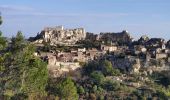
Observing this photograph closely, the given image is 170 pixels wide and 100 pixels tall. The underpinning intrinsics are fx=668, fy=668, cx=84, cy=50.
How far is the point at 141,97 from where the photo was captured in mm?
59219

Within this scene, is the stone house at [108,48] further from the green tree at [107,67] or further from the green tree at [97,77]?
the green tree at [97,77]

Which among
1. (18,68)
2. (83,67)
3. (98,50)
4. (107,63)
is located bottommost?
(83,67)

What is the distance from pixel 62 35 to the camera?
89.2 m

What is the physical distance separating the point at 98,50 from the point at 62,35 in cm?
1135

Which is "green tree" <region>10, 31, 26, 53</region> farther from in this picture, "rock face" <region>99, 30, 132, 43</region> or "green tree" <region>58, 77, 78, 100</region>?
"rock face" <region>99, 30, 132, 43</region>

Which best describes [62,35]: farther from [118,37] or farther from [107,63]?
[107,63]

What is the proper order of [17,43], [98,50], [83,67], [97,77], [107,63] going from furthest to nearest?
[98,50], [83,67], [107,63], [97,77], [17,43]

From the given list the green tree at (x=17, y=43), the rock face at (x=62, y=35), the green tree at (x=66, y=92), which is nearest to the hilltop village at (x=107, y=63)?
the rock face at (x=62, y=35)

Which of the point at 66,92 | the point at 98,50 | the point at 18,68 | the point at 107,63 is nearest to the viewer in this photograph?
the point at 18,68

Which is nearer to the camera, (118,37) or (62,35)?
(62,35)

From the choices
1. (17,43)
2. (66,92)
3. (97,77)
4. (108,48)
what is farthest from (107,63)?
(17,43)

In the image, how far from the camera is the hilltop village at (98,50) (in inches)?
2781

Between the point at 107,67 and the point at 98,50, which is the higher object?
the point at 98,50

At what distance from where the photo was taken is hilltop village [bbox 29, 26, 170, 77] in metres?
70.6
